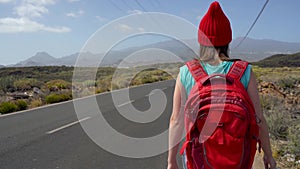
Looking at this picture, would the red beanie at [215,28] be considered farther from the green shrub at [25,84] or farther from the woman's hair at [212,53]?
the green shrub at [25,84]

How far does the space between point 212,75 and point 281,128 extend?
265 inches

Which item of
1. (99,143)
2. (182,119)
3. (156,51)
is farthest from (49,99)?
(182,119)

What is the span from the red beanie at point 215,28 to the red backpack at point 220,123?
245mm

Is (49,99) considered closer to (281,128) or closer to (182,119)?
(281,128)

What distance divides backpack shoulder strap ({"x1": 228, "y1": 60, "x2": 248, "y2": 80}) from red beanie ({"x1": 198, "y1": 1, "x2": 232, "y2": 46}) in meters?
0.17

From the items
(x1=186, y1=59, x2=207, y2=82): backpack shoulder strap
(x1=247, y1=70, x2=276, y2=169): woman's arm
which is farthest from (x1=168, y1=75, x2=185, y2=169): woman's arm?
(x1=247, y1=70, x2=276, y2=169): woman's arm

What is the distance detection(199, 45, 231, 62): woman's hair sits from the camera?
2.21 m

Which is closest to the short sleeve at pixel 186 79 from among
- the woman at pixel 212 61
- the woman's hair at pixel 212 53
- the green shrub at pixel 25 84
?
the woman at pixel 212 61

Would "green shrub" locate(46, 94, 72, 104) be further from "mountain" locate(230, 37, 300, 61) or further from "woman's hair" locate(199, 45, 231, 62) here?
"woman's hair" locate(199, 45, 231, 62)

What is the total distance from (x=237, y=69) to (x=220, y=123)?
1.29ft

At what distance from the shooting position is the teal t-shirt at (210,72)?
7.00ft

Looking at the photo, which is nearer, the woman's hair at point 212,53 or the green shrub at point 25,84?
the woman's hair at point 212,53

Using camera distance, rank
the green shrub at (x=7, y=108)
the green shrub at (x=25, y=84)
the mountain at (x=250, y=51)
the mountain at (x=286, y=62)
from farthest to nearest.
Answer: the mountain at (x=286, y=62), the green shrub at (x=25, y=84), the mountain at (x=250, y=51), the green shrub at (x=7, y=108)

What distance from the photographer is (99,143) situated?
717 cm
